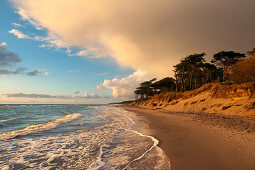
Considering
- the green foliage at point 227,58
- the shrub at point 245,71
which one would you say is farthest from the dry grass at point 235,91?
the green foliage at point 227,58

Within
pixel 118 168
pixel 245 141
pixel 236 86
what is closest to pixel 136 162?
pixel 118 168

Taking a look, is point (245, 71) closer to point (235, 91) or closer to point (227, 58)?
point (235, 91)

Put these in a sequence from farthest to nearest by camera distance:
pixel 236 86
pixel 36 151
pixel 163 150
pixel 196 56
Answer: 1. pixel 196 56
2. pixel 236 86
3. pixel 36 151
4. pixel 163 150

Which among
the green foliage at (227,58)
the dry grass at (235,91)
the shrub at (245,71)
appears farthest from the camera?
the green foliage at (227,58)

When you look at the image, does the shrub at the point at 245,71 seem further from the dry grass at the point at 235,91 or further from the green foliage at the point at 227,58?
the green foliage at the point at 227,58

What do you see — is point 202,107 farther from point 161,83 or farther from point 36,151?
point 161,83

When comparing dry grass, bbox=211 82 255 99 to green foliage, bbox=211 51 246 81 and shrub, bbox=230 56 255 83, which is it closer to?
shrub, bbox=230 56 255 83

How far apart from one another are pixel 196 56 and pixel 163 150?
3528cm

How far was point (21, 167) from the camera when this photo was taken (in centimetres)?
440

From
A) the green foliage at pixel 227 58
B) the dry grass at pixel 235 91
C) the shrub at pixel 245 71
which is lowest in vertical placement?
the dry grass at pixel 235 91

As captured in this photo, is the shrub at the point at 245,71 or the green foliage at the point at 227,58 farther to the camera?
the green foliage at the point at 227,58

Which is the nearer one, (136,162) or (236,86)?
(136,162)

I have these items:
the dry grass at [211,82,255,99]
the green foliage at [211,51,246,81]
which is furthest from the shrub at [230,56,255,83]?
the green foliage at [211,51,246,81]

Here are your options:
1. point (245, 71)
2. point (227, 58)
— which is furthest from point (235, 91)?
point (227, 58)
